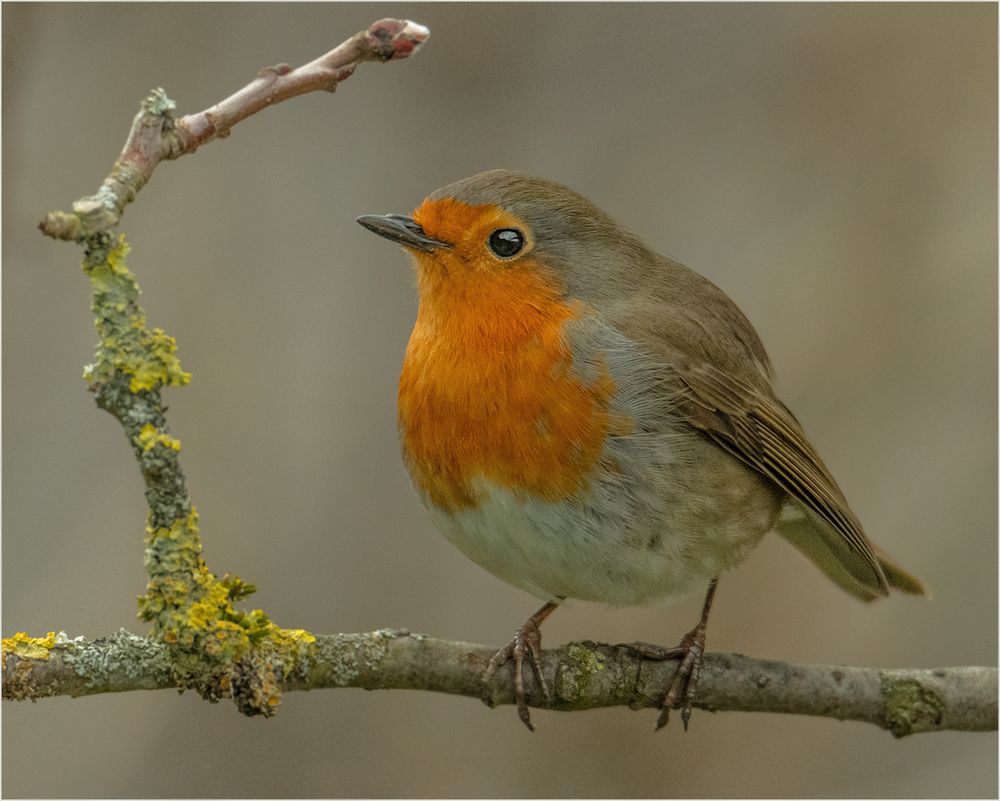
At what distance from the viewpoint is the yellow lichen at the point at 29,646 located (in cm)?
277

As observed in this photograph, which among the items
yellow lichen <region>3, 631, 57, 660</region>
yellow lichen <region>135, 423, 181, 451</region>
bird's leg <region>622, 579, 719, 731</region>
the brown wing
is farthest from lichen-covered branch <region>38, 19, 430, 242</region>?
bird's leg <region>622, 579, 719, 731</region>

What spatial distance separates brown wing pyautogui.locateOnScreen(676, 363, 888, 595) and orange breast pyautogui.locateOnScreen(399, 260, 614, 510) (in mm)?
407

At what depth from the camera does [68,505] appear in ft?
16.7

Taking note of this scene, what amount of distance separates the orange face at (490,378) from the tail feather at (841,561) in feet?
3.80

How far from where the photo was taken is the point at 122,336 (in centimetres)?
250

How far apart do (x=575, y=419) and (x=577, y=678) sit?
0.74 metres

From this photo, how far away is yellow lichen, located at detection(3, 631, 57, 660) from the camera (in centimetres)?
277

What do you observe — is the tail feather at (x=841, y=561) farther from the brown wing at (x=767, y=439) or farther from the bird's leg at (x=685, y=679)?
the bird's leg at (x=685, y=679)

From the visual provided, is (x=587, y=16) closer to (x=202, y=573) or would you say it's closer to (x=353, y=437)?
(x=353, y=437)

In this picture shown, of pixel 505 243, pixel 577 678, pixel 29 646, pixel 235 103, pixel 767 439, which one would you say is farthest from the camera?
pixel 767 439

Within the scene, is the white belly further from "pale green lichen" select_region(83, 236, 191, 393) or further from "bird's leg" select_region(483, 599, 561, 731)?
"pale green lichen" select_region(83, 236, 191, 393)

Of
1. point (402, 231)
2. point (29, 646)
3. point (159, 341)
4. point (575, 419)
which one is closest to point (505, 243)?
point (402, 231)

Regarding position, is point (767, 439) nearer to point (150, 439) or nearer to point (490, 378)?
point (490, 378)

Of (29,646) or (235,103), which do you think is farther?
(29,646)
